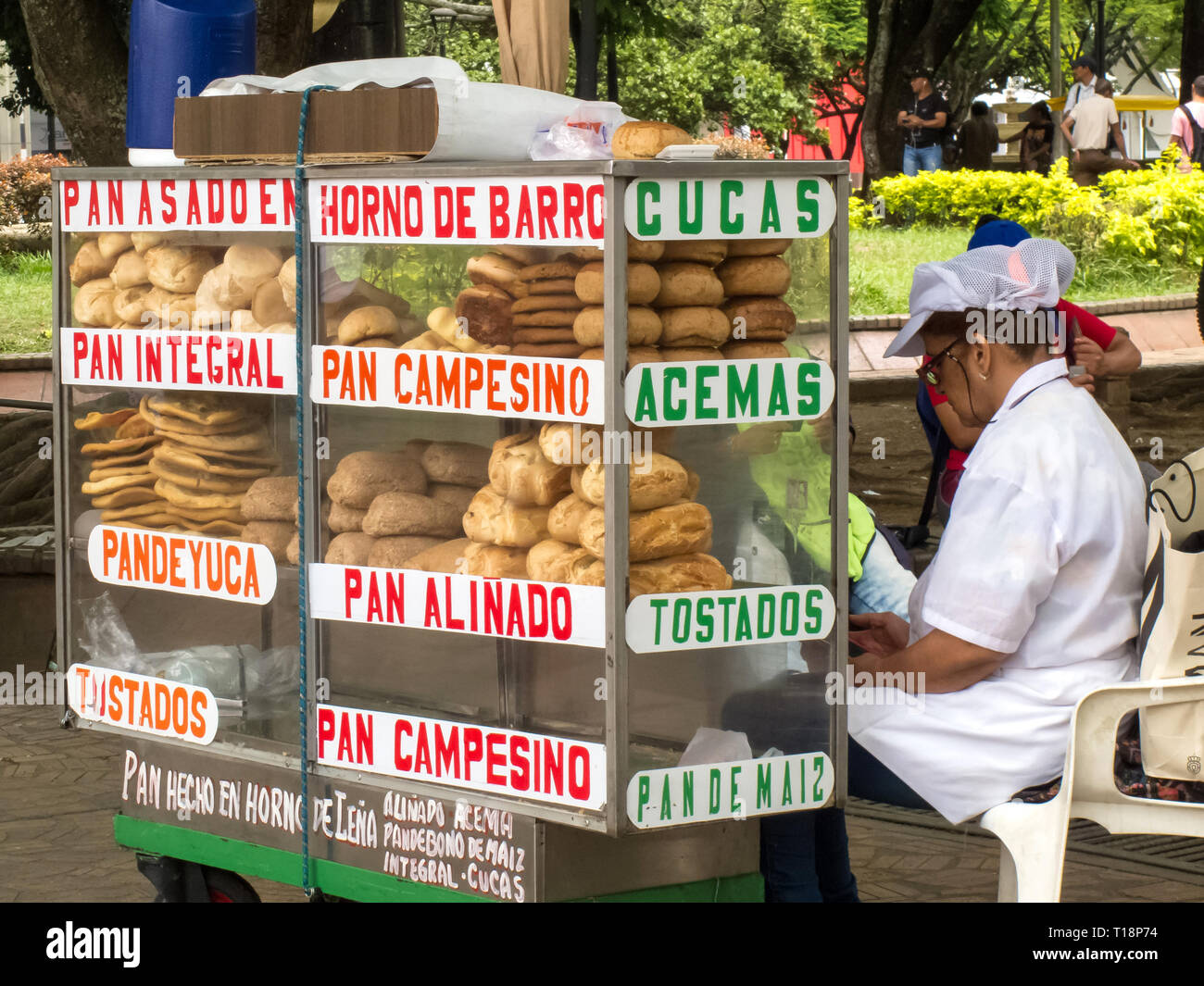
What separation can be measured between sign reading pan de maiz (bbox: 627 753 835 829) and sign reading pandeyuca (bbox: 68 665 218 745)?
3.28ft

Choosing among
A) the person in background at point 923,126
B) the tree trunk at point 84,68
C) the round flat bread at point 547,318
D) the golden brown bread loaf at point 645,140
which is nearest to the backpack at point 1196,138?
the person in background at point 923,126

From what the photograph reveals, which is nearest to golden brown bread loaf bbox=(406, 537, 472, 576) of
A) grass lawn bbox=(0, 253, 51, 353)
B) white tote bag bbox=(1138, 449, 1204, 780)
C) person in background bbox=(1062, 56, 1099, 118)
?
white tote bag bbox=(1138, 449, 1204, 780)

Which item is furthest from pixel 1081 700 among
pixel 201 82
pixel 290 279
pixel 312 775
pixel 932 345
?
pixel 201 82

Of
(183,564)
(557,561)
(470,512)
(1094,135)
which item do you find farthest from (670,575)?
(1094,135)

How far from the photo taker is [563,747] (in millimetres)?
2816

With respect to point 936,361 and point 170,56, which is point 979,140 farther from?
point 936,361

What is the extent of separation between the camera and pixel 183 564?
10.8 feet

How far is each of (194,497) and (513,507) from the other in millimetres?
808

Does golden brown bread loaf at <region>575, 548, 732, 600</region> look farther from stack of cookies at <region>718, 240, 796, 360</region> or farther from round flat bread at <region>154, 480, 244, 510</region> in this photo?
round flat bread at <region>154, 480, 244, 510</region>

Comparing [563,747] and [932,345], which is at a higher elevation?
[932,345]

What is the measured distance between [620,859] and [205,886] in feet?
3.52

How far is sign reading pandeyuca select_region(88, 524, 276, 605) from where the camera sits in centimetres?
320
